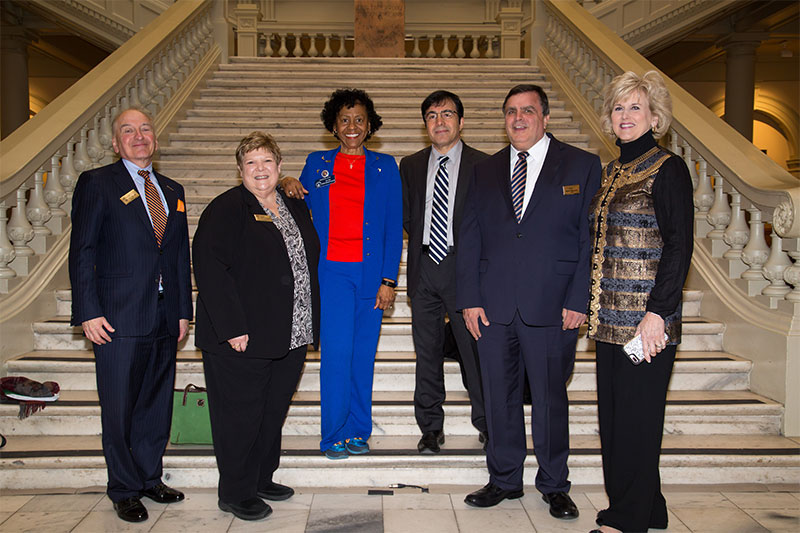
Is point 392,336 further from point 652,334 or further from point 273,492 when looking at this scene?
point 652,334

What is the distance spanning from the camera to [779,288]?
366 centimetres

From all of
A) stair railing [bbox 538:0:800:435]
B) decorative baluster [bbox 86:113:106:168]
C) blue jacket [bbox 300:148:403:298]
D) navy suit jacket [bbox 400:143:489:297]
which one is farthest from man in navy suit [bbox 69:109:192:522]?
stair railing [bbox 538:0:800:435]

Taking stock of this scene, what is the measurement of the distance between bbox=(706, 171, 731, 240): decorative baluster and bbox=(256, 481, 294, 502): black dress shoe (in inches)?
123

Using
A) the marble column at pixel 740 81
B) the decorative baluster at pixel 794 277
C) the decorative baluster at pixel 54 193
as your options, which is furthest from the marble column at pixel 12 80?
the marble column at pixel 740 81

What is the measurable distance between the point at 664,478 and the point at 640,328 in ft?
4.26

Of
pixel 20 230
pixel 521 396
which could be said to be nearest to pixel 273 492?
pixel 521 396

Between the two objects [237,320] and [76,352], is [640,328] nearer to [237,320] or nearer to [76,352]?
[237,320]

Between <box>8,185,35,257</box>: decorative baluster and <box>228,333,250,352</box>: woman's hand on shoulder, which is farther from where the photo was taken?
<box>8,185,35,257</box>: decorative baluster

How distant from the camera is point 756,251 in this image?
3832mm

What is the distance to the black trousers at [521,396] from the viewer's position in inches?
110

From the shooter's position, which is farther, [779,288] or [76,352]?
[76,352]

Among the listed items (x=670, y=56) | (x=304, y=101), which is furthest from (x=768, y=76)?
(x=304, y=101)

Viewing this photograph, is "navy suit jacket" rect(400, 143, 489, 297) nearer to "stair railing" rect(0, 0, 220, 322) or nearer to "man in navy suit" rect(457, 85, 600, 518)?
"man in navy suit" rect(457, 85, 600, 518)

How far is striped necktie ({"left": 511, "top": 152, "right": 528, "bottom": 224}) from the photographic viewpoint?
9.36 ft
